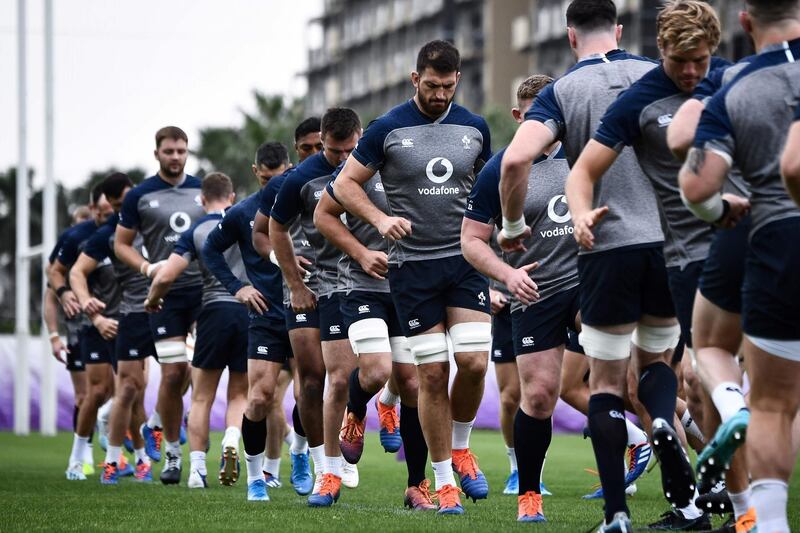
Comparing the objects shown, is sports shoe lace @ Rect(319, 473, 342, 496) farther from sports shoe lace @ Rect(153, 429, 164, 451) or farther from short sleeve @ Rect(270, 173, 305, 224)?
sports shoe lace @ Rect(153, 429, 164, 451)

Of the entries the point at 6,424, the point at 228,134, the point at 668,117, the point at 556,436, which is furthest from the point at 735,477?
the point at 228,134

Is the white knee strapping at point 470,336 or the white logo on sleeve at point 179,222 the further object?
the white logo on sleeve at point 179,222

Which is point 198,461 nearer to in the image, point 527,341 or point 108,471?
point 108,471

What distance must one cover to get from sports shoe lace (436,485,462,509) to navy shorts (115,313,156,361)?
5.89 meters

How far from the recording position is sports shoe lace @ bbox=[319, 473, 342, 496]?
9469 millimetres

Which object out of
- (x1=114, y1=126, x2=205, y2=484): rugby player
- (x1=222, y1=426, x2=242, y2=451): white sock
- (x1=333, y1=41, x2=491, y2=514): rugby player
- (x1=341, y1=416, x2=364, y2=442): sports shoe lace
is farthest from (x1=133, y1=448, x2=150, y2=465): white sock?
(x1=333, y1=41, x2=491, y2=514): rugby player

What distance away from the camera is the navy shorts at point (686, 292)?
6496 millimetres

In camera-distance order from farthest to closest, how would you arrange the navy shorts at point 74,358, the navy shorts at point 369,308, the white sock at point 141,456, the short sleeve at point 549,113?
the navy shorts at point 74,358 → the white sock at point 141,456 → the navy shorts at point 369,308 → the short sleeve at point 549,113

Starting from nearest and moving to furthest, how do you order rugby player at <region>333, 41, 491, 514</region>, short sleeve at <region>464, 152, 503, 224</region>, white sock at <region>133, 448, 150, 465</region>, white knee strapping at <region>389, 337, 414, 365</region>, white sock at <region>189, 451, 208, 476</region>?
short sleeve at <region>464, 152, 503, 224</region> → rugby player at <region>333, 41, 491, 514</region> → white knee strapping at <region>389, 337, 414, 365</region> → white sock at <region>189, 451, 208, 476</region> → white sock at <region>133, 448, 150, 465</region>

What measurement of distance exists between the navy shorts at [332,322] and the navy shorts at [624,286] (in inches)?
132

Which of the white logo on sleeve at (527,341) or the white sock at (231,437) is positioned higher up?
the white logo on sleeve at (527,341)

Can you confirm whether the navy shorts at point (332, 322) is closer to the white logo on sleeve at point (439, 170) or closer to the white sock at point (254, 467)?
the white sock at point (254, 467)

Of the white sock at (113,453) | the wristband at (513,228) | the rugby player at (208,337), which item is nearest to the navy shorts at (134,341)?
the white sock at (113,453)

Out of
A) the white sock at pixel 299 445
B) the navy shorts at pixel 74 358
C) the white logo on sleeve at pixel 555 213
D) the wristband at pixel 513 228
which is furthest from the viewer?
the navy shorts at pixel 74 358
